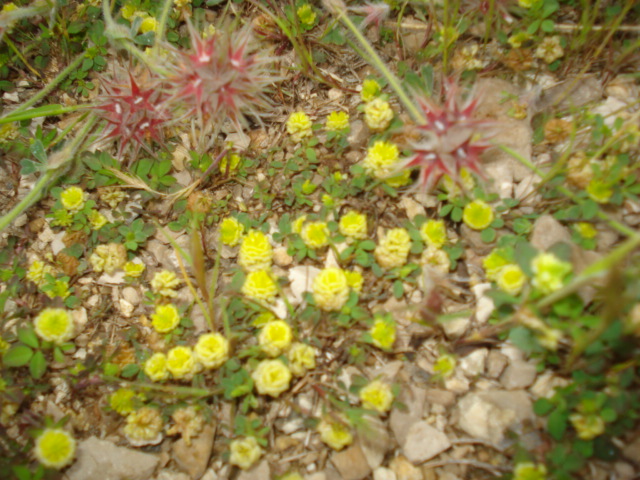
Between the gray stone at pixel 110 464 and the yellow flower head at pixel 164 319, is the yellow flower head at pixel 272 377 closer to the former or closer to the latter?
the yellow flower head at pixel 164 319

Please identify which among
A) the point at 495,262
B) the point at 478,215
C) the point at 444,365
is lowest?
the point at 444,365

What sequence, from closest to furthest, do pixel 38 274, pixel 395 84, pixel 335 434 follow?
pixel 335 434, pixel 395 84, pixel 38 274

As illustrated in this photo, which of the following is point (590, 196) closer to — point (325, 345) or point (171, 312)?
point (325, 345)

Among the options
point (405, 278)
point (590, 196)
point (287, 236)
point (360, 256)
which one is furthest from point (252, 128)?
point (590, 196)

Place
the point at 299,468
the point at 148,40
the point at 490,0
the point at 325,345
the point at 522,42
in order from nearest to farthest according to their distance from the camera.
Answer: the point at 299,468, the point at 325,345, the point at 490,0, the point at 522,42, the point at 148,40

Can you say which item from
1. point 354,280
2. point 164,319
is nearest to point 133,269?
point 164,319

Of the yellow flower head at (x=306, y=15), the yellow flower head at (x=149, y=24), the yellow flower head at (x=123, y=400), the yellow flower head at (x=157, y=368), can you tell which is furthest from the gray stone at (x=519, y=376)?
the yellow flower head at (x=149, y=24)

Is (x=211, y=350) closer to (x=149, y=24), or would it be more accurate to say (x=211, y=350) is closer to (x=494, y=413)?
(x=494, y=413)
